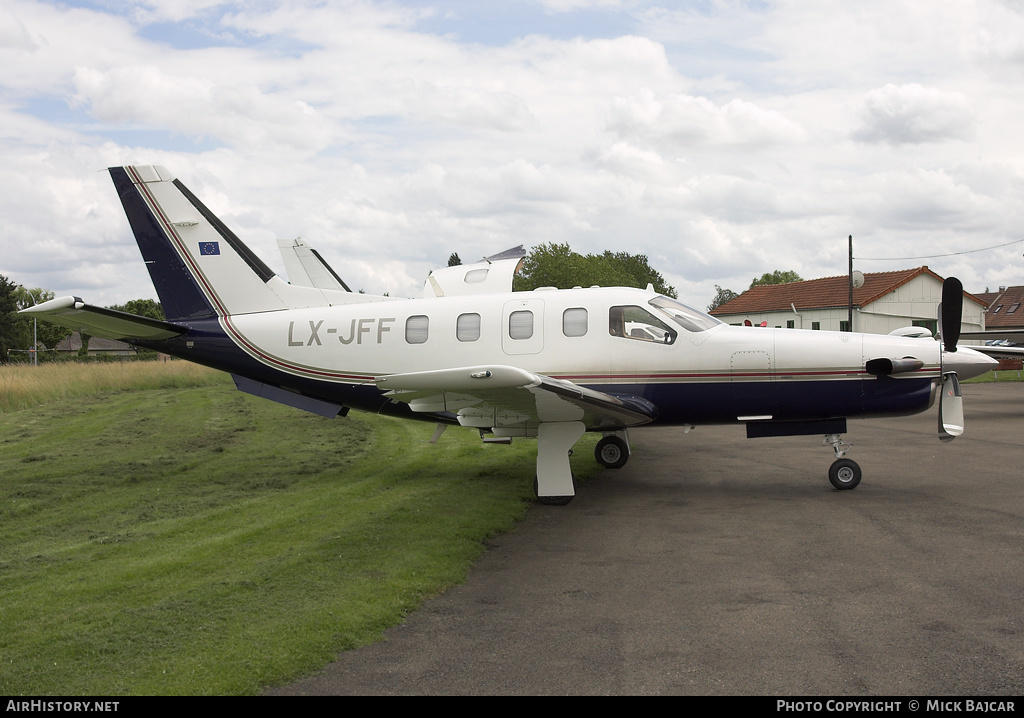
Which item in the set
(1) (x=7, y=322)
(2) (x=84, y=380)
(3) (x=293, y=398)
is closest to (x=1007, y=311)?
(2) (x=84, y=380)

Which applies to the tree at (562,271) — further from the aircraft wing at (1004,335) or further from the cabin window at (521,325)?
the cabin window at (521,325)

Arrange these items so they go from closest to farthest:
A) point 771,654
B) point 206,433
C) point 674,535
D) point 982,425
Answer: point 771,654 → point 674,535 → point 206,433 → point 982,425

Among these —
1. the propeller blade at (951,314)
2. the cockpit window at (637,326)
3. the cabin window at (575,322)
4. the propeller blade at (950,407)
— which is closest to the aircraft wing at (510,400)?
the cockpit window at (637,326)

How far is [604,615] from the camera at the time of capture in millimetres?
5414

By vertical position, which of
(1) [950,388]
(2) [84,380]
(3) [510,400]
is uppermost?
(1) [950,388]

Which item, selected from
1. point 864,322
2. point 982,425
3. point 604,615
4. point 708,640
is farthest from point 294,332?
point 864,322

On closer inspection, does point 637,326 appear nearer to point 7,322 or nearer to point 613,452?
point 613,452

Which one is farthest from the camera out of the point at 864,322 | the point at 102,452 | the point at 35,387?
the point at 864,322

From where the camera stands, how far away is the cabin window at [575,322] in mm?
10425

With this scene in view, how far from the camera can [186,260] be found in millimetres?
12234

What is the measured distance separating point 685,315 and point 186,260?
320 inches

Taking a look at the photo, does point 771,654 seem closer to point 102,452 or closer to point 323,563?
point 323,563

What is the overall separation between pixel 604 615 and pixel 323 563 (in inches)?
107

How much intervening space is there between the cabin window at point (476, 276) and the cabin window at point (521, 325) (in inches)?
87.2
